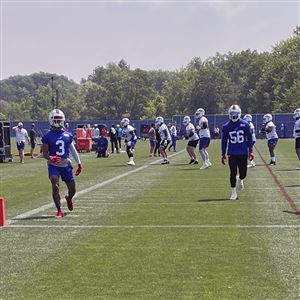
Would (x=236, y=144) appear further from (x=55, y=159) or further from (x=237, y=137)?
(x=55, y=159)

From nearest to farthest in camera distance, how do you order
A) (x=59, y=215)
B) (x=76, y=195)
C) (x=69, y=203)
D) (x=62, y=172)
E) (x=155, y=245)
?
(x=155, y=245) < (x=59, y=215) < (x=62, y=172) < (x=69, y=203) < (x=76, y=195)

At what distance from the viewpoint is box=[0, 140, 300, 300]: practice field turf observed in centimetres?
719

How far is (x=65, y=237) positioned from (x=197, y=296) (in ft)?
12.6

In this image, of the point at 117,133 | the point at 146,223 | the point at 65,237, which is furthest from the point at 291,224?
the point at 117,133

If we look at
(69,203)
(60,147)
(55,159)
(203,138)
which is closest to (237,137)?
(69,203)

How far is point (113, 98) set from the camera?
Result: 131 metres

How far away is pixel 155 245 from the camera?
953 centimetres

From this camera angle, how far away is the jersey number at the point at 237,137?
14.8 m

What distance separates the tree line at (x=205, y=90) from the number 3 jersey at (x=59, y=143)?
3334 inches

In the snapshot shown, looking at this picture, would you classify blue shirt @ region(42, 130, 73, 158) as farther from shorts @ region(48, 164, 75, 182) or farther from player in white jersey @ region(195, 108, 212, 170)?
player in white jersey @ region(195, 108, 212, 170)

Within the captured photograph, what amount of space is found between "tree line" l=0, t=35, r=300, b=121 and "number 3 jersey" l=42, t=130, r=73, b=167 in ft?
278

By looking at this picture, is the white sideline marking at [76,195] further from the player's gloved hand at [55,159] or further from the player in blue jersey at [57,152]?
the player's gloved hand at [55,159]

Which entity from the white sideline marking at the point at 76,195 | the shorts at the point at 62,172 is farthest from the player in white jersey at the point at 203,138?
the shorts at the point at 62,172

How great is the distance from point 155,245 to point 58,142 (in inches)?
149
